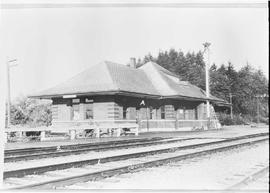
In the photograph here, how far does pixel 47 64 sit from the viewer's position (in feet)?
31.9

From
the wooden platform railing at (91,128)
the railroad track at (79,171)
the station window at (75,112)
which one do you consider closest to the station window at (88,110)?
the wooden platform railing at (91,128)

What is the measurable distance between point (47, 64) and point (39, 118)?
51.0 ft

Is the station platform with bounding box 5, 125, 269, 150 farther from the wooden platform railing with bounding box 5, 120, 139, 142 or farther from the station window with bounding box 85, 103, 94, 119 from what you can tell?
the station window with bounding box 85, 103, 94, 119

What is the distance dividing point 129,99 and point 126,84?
1080mm

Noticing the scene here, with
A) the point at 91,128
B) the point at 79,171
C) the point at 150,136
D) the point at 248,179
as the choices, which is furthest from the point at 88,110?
the point at 248,179

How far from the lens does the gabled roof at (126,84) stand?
23.5 m

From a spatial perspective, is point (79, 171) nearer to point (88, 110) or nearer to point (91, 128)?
point (91, 128)

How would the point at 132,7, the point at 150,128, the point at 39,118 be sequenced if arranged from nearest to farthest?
the point at 132,7 → the point at 39,118 → the point at 150,128

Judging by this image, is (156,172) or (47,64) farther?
(47,64)

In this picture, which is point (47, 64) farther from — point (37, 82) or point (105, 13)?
point (105, 13)

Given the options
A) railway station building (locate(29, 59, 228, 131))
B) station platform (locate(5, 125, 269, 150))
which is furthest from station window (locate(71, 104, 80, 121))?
station platform (locate(5, 125, 269, 150))

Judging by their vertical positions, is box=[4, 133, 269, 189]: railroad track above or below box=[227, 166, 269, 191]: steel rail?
above

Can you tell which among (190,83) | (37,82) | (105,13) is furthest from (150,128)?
(105,13)

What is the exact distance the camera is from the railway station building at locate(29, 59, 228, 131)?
23828mm
